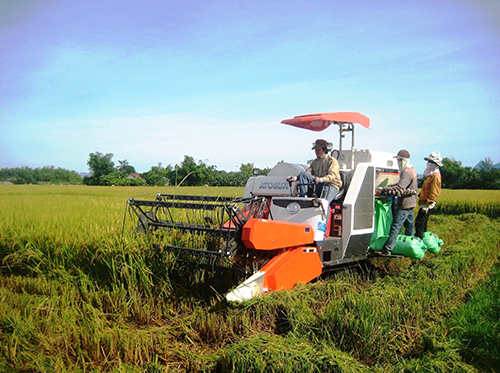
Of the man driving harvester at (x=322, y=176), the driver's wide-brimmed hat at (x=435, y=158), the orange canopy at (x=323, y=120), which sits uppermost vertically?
the orange canopy at (x=323, y=120)

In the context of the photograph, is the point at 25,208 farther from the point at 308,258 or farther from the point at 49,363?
the point at 308,258

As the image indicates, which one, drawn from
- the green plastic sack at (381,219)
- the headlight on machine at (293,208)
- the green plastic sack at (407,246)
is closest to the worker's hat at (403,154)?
the green plastic sack at (381,219)

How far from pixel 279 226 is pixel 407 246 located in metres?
2.61

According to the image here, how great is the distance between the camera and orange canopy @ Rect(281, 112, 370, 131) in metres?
5.89

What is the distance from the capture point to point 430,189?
6.79 metres

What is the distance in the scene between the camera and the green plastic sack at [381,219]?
20.1ft

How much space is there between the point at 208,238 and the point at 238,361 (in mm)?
2427

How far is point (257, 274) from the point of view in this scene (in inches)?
169

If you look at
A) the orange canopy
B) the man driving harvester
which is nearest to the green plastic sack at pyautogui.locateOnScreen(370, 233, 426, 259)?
the man driving harvester

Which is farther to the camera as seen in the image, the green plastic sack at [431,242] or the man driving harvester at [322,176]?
the green plastic sack at [431,242]

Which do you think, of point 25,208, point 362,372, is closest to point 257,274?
point 362,372

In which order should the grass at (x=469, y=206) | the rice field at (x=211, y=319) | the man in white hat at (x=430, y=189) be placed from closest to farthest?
the rice field at (x=211, y=319) → the man in white hat at (x=430, y=189) → the grass at (x=469, y=206)

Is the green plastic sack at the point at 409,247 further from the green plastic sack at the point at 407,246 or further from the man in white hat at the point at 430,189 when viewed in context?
the man in white hat at the point at 430,189

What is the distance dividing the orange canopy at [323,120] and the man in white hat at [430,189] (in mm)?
1527
